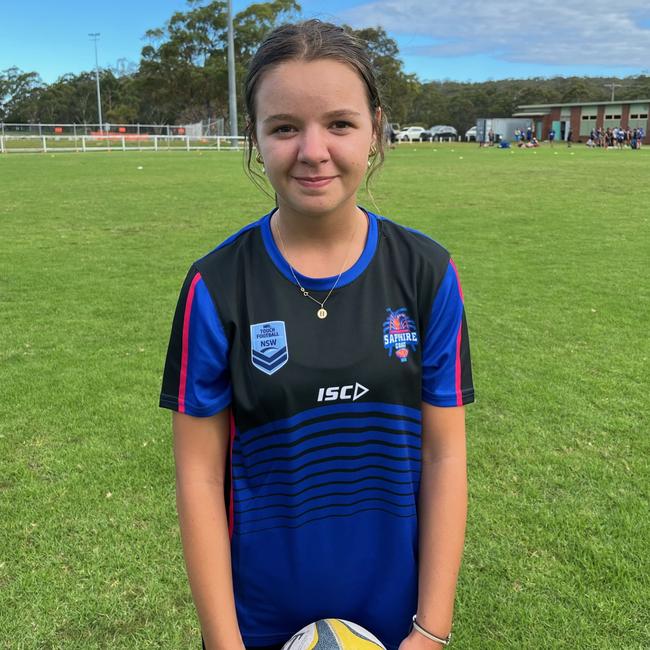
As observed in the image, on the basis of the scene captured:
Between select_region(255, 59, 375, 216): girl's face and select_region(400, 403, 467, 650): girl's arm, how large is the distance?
1.92ft

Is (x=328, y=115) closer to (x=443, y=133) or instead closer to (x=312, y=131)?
(x=312, y=131)

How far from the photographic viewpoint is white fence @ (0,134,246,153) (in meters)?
41.2

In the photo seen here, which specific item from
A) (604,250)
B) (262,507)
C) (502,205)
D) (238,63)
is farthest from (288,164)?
(238,63)

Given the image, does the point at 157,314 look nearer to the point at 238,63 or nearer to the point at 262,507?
the point at 262,507

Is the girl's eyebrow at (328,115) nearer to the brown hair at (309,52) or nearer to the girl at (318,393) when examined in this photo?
the girl at (318,393)

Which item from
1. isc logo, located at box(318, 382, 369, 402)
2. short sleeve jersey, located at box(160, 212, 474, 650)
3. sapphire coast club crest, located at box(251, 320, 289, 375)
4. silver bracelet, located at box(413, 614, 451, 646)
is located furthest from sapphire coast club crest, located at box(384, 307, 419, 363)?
silver bracelet, located at box(413, 614, 451, 646)

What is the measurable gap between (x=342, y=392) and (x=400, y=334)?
0.64ft

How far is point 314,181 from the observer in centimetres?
150

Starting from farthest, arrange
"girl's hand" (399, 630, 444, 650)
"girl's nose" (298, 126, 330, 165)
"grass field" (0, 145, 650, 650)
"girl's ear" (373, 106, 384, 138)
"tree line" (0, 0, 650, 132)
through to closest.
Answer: "tree line" (0, 0, 650, 132) < "grass field" (0, 145, 650, 650) < "girl's ear" (373, 106, 384, 138) < "girl's hand" (399, 630, 444, 650) < "girl's nose" (298, 126, 330, 165)

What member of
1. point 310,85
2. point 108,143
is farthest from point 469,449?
point 108,143

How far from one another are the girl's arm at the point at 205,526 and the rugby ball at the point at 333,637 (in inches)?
6.3

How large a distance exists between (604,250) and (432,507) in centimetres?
966

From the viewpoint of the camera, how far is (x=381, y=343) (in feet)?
5.06

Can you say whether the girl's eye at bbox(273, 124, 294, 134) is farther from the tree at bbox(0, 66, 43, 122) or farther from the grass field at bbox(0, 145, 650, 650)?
the tree at bbox(0, 66, 43, 122)
